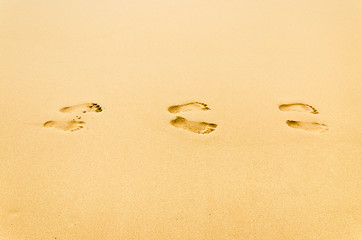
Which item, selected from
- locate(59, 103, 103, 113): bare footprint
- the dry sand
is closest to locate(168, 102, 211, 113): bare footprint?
the dry sand

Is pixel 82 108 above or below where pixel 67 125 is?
above

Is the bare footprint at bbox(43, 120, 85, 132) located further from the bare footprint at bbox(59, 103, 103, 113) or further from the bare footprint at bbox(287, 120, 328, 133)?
the bare footprint at bbox(287, 120, 328, 133)

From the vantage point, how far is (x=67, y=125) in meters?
1.42

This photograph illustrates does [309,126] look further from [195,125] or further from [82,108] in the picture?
[82,108]

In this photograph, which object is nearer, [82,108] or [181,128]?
[181,128]

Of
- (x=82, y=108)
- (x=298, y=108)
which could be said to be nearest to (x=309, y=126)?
(x=298, y=108)

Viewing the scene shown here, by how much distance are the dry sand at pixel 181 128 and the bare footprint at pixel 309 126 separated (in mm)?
22

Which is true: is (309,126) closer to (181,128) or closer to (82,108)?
(181,128)

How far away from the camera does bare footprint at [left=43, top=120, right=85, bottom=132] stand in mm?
1406

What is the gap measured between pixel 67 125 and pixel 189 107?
594 mm

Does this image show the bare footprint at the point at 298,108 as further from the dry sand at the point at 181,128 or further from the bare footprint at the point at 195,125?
the bare footprint at the point at 195,125

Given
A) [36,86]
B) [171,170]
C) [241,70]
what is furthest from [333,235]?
[36,86]

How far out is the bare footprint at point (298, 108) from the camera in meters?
1.47

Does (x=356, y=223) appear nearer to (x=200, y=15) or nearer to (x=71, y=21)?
(x=200, y=15)
